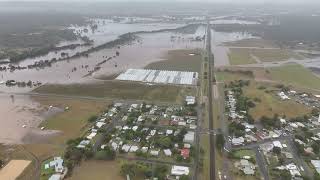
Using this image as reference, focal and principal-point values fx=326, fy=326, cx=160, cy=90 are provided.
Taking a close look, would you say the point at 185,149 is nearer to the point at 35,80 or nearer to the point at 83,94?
the point at 83,94

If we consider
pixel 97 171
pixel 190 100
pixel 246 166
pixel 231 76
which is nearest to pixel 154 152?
pixel 97 171

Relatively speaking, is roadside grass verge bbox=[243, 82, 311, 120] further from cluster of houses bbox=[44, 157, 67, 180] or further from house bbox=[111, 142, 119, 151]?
cluster of houses bbox=[44, 157, 67, 180]

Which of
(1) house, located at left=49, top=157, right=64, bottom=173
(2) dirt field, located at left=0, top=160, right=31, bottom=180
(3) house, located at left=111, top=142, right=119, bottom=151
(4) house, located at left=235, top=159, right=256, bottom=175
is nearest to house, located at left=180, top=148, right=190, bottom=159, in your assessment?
(4) house, located at left=235, top=159, right=256, bottom=175

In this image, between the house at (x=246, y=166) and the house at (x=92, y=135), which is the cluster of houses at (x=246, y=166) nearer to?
the house at (x=246, y=166)

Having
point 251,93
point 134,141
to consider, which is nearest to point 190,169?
point 134,141

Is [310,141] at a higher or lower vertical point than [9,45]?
lower

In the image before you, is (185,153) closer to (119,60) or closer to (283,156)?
(283,156)
